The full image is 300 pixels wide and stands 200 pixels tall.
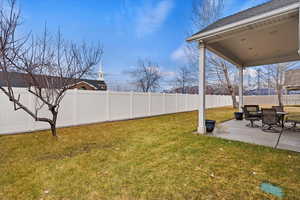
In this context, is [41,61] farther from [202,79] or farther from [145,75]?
[145,75]

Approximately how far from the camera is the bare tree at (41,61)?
3.63 m

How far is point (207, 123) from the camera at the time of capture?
554cm

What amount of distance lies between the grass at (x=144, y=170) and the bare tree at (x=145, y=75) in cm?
1825

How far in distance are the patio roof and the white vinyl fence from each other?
5.40 metres

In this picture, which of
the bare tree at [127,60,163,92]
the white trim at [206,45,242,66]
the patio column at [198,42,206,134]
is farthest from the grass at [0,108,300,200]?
the bare tree at [127,60,163,92]

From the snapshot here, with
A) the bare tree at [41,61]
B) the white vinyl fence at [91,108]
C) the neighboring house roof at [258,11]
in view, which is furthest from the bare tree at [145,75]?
the neighboring house roof at [258,11]

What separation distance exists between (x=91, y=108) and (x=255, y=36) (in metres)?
8.02

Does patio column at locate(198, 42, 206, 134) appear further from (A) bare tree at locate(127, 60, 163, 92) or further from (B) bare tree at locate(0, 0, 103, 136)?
(A) bare tree at locate(127, 60, 163, 92)

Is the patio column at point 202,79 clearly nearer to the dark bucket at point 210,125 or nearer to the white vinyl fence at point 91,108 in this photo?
the dark bucket at point 210,125

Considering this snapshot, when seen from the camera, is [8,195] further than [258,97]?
No

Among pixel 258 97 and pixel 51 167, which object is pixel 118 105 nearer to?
pixel 51 167

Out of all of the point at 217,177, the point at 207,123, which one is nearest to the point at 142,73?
the point at 207,123

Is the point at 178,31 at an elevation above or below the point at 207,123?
above

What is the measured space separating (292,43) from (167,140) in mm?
6765
